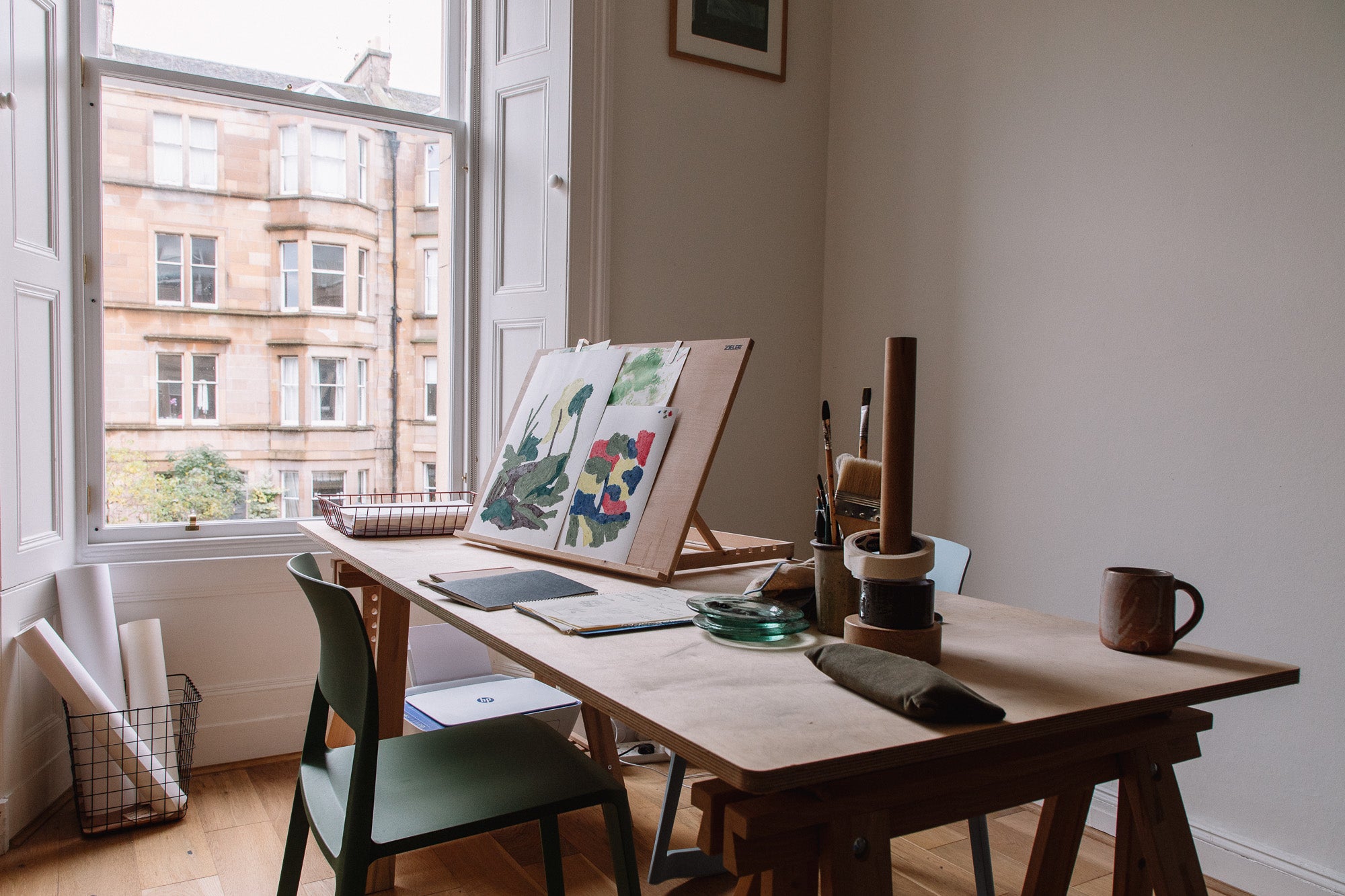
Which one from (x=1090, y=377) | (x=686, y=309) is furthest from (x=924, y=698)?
(x=686, y=309)

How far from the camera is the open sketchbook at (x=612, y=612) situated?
1220 mm

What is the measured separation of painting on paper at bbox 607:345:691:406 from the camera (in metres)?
1.74

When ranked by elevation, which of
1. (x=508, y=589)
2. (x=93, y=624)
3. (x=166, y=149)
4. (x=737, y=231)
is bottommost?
(x=93, y=624)

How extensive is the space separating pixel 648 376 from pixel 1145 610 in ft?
3.20

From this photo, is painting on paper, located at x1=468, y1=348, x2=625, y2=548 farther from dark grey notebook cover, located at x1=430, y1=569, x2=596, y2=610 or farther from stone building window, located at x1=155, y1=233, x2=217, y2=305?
stone building window, located at x1=155, y1=233, x2=217, y2=305

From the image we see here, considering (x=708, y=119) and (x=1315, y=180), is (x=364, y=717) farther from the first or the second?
(x=708, y=119)

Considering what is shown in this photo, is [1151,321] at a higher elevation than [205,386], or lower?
→ higher

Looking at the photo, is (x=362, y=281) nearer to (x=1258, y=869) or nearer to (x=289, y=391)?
(x=289, y=391)

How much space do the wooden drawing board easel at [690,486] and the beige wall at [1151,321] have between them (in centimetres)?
108

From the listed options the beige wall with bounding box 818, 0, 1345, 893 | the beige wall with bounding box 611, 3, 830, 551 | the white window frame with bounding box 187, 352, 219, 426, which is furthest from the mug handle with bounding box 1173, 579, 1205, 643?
the white window frame with bounding box 187, 352, 219, 426

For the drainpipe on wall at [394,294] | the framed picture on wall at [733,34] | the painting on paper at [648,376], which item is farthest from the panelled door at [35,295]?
the framed picture on wall at [733,34]

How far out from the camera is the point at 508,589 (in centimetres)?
145

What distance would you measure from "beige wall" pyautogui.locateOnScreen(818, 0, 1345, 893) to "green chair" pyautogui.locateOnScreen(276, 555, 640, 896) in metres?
1.54

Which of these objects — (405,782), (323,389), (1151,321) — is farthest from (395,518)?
(1151,321)
